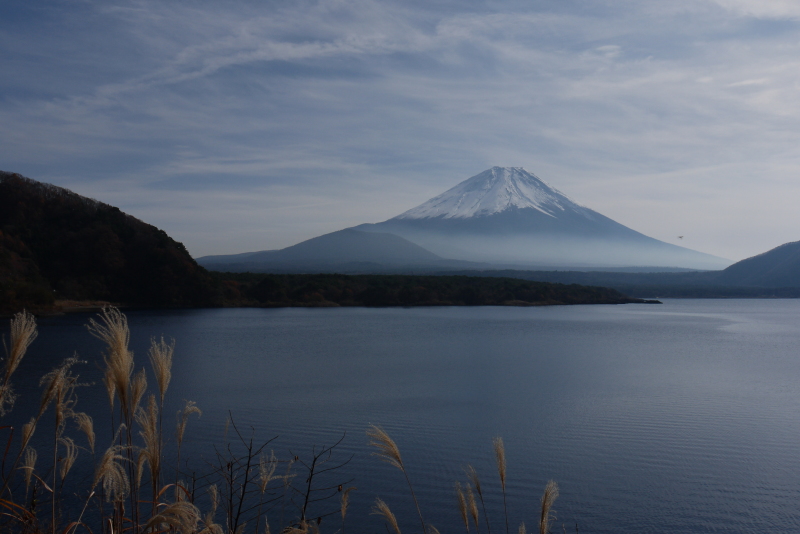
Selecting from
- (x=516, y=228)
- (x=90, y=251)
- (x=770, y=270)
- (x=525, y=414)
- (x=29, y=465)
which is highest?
(x=516, y=228)

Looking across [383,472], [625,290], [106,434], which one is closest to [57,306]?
[106,434]

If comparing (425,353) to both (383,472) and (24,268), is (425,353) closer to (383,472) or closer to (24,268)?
(383,472)

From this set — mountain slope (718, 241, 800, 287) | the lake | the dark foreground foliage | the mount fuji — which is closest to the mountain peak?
the mount fuji

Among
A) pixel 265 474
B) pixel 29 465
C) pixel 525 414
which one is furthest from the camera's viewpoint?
pixel 525 414

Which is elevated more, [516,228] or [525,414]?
[516,228]

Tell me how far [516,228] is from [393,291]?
257 feet

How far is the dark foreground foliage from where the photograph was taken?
30422 mm

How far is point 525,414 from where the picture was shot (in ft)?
23.9

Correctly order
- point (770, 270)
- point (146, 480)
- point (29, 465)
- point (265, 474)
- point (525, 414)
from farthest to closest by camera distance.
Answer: point (770, 270), point (525, 414), point (146, 480), point (29, 465), point (265, 474)

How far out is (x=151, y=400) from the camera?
1830mm

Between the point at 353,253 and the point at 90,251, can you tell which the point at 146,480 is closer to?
the point at 90,251

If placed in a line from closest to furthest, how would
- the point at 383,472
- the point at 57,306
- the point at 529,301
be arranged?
the point at 383,472, the point at 57,306, the point at 529,301

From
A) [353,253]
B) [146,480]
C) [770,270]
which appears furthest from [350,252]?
[146,480]

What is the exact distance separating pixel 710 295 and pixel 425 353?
44.2 m
